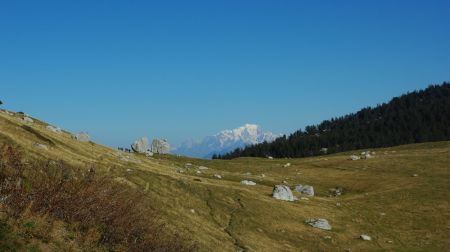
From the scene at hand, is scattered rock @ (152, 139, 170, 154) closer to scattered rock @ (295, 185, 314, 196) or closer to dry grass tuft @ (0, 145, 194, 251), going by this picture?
scattered rock @ (295, 185, 314, 196)

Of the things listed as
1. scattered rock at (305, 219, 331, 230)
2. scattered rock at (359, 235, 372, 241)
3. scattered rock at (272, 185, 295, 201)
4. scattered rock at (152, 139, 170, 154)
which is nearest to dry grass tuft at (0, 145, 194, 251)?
scattered rock at (305, 219, 331, 230)

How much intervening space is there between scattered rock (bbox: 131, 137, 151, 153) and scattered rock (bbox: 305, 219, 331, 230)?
89.4 m

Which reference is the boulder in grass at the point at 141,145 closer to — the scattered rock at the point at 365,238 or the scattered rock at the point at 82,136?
the scattered rock at the point at 82,136

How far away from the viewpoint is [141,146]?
14038 centimetres

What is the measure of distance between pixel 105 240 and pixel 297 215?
138 ft

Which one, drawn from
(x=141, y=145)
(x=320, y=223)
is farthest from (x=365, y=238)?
(x=141, y=145)

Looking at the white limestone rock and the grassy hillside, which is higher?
the grassy hillside

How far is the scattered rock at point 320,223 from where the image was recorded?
5383cm

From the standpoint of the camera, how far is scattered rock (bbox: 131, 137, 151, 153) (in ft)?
454

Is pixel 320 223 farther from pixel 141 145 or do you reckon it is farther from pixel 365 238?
pixel 141 145

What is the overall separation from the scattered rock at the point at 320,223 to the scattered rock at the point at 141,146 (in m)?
89.4

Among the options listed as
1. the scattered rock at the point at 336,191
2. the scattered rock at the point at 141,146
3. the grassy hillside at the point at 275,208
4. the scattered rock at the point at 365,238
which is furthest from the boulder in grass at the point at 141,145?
the scattered rock at the point at 365,238

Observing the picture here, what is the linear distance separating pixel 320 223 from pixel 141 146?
9429 centimetres

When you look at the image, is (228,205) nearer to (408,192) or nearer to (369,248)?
(369,248)
